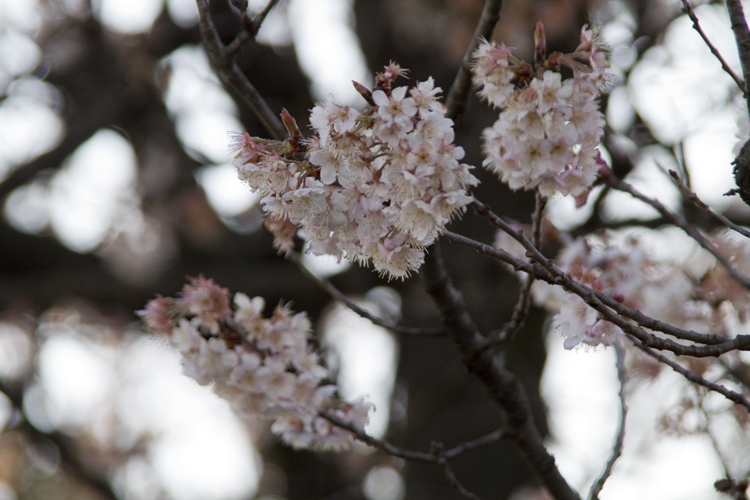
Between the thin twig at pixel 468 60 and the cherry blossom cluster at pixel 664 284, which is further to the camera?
the cherry blossom cluster at pixel 664 284

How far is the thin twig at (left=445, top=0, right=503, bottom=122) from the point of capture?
1.46 meters

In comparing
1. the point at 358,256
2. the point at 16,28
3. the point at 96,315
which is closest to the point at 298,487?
the point at 96,315

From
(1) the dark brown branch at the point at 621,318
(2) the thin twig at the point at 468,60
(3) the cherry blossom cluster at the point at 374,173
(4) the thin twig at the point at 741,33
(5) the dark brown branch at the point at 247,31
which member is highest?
(4) the thin twig at the point at 741,33

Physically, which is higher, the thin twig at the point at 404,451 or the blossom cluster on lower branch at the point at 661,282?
the blossom cluster on lower branch at the point at 661,282

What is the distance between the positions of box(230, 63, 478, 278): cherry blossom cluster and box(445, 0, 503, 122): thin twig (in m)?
0.41

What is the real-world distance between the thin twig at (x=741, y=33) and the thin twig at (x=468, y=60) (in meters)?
0.50

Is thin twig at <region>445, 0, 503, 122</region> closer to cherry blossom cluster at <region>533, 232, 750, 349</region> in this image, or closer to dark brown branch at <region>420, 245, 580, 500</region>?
dark brown branch at <region>420, 245, 580, 500</region>

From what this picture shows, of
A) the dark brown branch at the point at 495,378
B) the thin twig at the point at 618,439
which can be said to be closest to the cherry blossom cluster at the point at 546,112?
the dark brown branch at the point at 495,378

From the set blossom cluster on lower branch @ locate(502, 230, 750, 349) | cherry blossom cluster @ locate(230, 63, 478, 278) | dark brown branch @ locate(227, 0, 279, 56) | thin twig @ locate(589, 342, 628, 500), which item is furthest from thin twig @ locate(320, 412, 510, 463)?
dark brown branch @ locate(227, 0, 279, 56)

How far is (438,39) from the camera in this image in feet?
13.7

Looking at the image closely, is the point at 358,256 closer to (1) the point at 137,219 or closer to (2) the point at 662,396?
(2) the point at 662,396

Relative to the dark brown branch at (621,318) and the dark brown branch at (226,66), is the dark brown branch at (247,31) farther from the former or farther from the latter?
the dark brown branch at (621,318)

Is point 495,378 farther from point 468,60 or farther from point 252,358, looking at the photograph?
point 468,60

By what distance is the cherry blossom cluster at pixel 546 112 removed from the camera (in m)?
1.18
